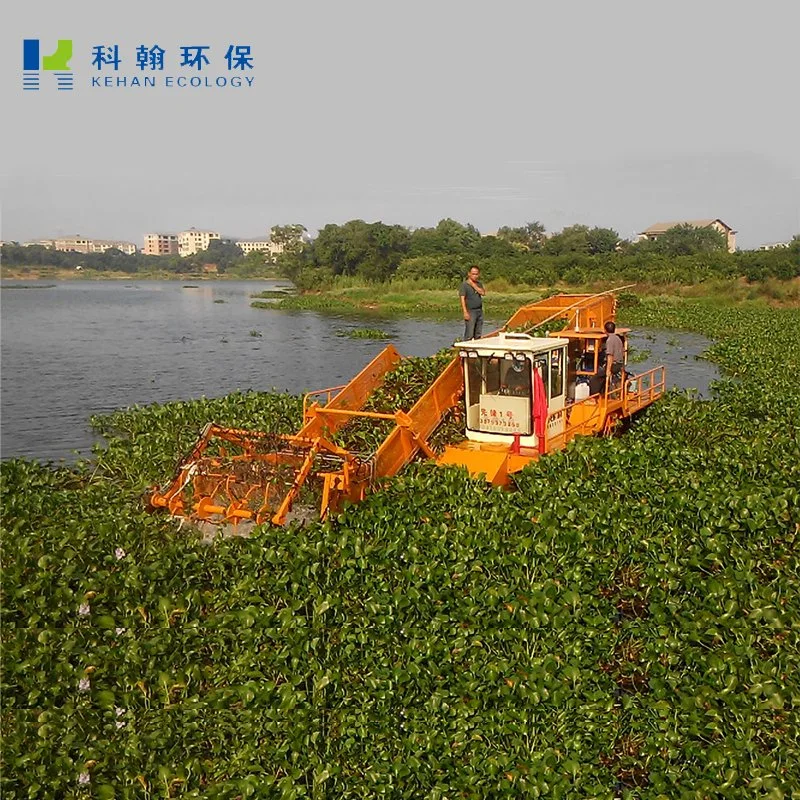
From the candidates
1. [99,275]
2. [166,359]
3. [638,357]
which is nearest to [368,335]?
[166,359]

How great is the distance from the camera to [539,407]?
12203 millimetres

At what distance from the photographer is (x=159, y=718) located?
676 centimetres

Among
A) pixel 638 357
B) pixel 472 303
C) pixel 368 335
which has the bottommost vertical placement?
pixel 638 357

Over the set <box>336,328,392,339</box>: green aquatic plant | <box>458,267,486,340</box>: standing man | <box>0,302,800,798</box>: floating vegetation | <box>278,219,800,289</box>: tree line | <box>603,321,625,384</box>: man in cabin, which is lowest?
<box>0,302,800,798</box>: floating vegetation

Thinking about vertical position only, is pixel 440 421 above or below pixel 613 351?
below

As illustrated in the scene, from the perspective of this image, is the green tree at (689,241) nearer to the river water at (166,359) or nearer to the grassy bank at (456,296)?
the grassy bank at (456,296)

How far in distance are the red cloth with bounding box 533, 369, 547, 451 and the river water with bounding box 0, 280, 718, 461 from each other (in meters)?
12.3

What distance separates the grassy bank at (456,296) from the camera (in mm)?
54938

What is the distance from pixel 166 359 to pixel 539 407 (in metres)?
28.0

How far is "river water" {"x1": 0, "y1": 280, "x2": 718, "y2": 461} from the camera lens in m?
24.0

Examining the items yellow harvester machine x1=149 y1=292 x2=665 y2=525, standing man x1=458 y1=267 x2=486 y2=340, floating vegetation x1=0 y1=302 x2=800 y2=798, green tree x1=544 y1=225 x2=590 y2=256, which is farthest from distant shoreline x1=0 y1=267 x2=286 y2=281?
floating vegetation x1=0 y1=302 x2=800 y2=798

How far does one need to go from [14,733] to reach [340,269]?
275 feet

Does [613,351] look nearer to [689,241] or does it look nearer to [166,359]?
[166,359]

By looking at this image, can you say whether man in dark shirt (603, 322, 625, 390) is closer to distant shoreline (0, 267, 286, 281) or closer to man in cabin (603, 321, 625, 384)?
man in cabin (603, 321, 625, 384)
